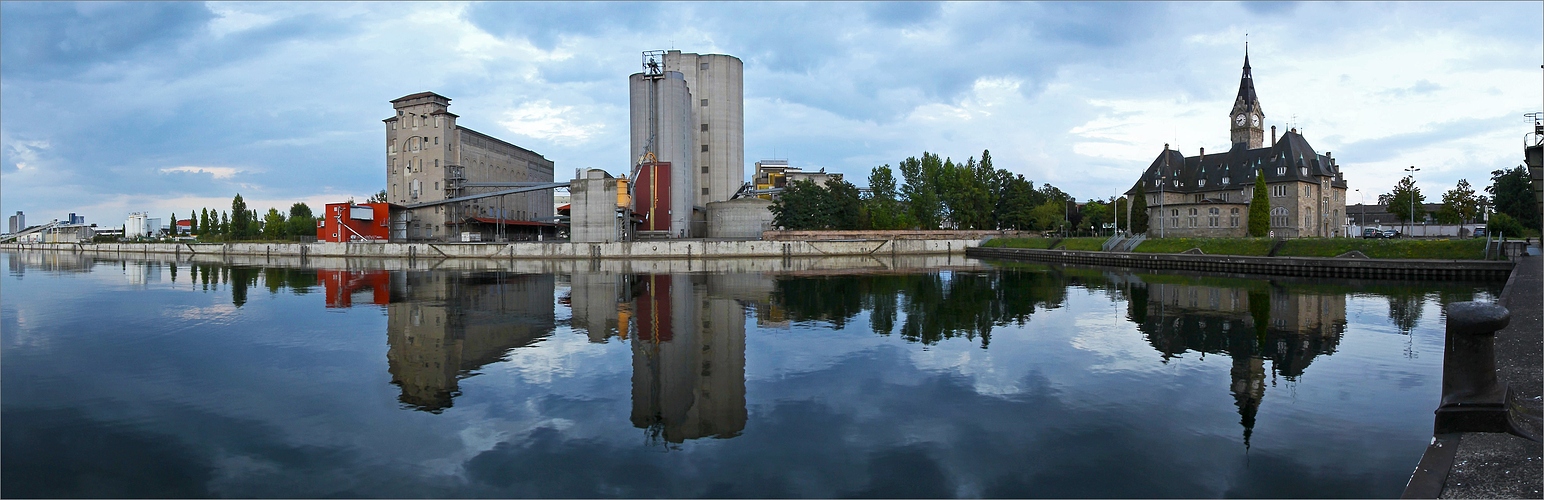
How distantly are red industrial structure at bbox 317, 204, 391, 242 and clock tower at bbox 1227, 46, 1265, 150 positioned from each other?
8843cm

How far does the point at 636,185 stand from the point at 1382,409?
64.9m

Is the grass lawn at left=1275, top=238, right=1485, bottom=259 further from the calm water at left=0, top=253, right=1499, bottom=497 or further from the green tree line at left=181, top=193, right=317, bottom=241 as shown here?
the green tree line at left=181, top=193, right=317, bottom=241

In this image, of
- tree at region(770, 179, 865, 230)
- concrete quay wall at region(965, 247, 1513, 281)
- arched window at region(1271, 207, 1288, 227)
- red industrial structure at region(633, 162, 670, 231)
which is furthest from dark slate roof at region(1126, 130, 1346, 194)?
red industrial structure at region(633, 162, 670, 231)

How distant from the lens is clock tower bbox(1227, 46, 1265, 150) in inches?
3167

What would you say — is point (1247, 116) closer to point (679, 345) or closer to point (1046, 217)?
point (1046, 217)

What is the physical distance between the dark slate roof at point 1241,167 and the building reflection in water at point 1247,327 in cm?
4420

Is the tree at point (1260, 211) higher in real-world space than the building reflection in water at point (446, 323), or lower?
higher

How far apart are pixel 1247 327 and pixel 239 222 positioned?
133 metres

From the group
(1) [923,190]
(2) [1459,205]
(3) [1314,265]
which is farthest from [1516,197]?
(1) [923,190]

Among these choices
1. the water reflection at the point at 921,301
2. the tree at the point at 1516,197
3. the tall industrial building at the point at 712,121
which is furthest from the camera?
the tall industrial building at the point at 712,121

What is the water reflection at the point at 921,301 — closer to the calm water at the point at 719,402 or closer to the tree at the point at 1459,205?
the calm water at the point at 719,402

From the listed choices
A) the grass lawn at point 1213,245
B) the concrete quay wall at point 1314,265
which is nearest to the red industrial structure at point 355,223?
the concrete quay wall at point 1314,265

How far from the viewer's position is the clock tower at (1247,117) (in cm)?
8044

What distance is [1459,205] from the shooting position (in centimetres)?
6391
